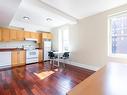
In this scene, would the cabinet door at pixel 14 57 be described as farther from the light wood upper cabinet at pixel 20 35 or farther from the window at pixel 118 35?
the window at pixel 118 35

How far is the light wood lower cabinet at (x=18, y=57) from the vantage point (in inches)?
204

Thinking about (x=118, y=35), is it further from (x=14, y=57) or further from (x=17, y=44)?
(x=17, y=44)

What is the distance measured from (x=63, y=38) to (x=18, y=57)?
9.99 ft

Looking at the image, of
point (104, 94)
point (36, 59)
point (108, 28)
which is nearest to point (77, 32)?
point (108, 28)

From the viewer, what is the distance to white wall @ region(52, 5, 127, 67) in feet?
12.9

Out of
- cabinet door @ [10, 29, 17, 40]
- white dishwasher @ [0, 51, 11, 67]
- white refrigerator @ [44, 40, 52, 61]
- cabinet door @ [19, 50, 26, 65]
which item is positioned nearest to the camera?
white dishwasher @ [0, 51, 11, 67]

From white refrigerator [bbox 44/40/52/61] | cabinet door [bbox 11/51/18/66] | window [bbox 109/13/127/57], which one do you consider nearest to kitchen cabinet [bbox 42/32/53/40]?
white refrigerator [bbox 44/40/52/61]

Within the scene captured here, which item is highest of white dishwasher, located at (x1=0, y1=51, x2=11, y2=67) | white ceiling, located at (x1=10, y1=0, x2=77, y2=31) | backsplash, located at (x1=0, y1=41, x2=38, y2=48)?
white ceiling, located at (x1=10, y1=0, x2=77, y2=31)

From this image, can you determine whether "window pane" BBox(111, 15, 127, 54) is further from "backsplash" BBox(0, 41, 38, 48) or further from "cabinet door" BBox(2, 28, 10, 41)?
"cabinet door" BBox(2, 28, 10, 41)

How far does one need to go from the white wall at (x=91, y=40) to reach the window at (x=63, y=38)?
0.66m

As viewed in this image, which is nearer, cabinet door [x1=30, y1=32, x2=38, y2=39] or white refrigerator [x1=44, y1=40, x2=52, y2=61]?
cabinet door [x1=30, y1=32, x2=38, y2=39]

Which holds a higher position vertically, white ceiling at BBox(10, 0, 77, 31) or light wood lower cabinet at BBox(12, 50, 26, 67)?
white ceiling at BBox(10, 0, 77, 31)

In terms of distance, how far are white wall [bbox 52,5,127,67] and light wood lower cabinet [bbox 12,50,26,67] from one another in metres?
2.85

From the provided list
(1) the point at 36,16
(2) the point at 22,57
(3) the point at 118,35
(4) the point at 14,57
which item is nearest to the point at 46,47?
(2) the point at 22,57
